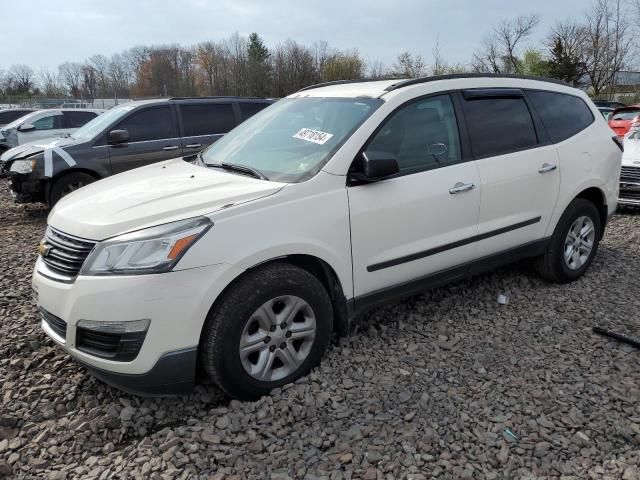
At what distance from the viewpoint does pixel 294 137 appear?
347 centimetres

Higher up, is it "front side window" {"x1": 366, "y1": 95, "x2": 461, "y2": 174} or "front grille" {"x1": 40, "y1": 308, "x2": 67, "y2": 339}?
"front side window" {"x1": 366, "y1": 95, "x2": 461, "y2": 174}

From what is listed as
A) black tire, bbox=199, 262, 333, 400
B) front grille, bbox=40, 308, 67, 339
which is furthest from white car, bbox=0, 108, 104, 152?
black tire, bbox=199, 262, 333, 400

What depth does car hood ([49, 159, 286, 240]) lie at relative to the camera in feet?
8.61

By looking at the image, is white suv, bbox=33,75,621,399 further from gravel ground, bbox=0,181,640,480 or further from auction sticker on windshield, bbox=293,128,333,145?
gravel ground, bbox=0,181,640,480

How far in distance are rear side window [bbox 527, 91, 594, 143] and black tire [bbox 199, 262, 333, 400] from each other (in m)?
2.62

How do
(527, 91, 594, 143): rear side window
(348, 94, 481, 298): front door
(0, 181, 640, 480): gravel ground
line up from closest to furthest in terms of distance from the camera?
(0, 181, 640, 480): gravel ground
(348, 94, 481, 298): front door
(527, 91, 594, 143): rear side window

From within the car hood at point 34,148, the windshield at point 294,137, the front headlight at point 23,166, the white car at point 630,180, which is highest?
the windshield at point 294,137

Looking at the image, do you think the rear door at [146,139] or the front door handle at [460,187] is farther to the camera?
the rear door at [146,139]

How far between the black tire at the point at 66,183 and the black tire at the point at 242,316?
18.6 feet

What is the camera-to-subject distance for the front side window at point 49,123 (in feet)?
43.5

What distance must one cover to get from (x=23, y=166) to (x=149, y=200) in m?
5.53

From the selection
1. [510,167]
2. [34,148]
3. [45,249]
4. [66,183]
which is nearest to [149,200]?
[45,249]

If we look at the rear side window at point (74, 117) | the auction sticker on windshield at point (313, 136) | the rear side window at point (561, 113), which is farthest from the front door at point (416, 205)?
the rear side window at point (74, 117)

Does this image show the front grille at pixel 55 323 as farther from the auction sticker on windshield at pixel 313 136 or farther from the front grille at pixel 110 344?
the auction sticker on windshield at pixel 313 136
